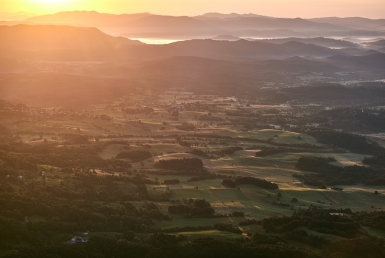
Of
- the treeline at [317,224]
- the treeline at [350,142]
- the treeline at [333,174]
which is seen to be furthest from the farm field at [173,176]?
the treeline at [350,142]

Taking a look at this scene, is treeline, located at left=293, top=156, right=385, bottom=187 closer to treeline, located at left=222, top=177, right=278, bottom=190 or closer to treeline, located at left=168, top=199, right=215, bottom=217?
treeline, located at left=222, top=177, right=278, bottom=190

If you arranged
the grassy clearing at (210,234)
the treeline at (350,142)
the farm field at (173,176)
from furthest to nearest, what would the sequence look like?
1. the treeline at (350,142)
2. the farm field at (173,176)
3. the grassy clearing at (210,234)

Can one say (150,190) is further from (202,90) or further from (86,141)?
(202,90)

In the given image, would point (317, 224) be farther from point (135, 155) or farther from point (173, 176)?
point (135, 155)

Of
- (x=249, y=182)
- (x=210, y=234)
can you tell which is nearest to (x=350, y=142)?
(x=249, y=182)

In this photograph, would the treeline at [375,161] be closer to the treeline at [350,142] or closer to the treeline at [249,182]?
the treeline at [350,142]

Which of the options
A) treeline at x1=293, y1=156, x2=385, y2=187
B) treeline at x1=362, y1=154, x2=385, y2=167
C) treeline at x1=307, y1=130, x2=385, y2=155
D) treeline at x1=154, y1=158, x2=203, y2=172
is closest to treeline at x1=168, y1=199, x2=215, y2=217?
treeline at x1=154, y1=158, x2=203, y2=172

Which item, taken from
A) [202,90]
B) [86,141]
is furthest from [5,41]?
[86,141]

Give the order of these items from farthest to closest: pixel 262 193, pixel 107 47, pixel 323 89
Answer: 1. pixel 107 47
2. pixel 323 89
3. pixel 262 193
